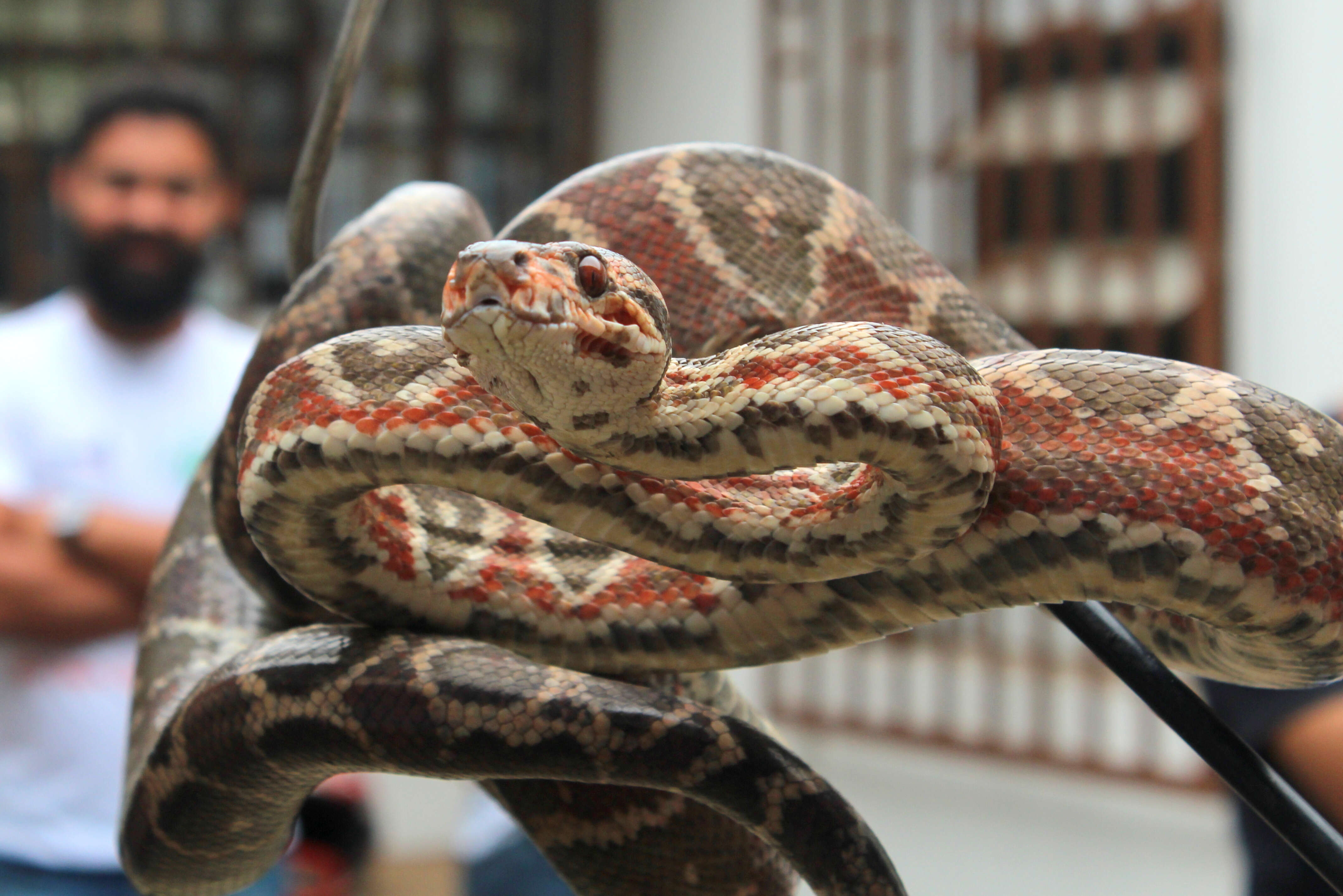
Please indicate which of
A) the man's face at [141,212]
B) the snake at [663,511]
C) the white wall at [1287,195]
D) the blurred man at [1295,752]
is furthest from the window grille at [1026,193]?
the snake at [663,511]

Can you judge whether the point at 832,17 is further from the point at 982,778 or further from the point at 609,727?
the point at 609,727

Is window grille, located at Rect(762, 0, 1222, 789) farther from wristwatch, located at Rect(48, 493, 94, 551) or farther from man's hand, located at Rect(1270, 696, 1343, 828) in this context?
wristwatch, located at Rect(48, 493, 94, 551)

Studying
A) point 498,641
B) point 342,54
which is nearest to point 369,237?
point 342,54

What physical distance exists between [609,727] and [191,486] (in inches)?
16.7

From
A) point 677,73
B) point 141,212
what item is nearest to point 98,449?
point 141,212

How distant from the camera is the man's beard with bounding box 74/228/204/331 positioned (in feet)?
6.01

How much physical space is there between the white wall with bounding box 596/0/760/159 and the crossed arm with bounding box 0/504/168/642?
6.63 ft

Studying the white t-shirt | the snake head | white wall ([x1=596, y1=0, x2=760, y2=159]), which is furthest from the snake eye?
white wall ([x1=596, y1=0, x2=760, y2=159])

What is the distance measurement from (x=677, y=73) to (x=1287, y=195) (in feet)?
5.87

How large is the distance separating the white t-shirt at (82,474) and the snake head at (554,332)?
1187mm

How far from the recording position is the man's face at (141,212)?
185 centimetres

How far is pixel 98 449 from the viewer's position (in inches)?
68.2

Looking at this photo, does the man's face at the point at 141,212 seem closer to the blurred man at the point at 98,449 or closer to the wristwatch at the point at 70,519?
the blurred man at the point at 98,449

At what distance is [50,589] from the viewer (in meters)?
1.56
